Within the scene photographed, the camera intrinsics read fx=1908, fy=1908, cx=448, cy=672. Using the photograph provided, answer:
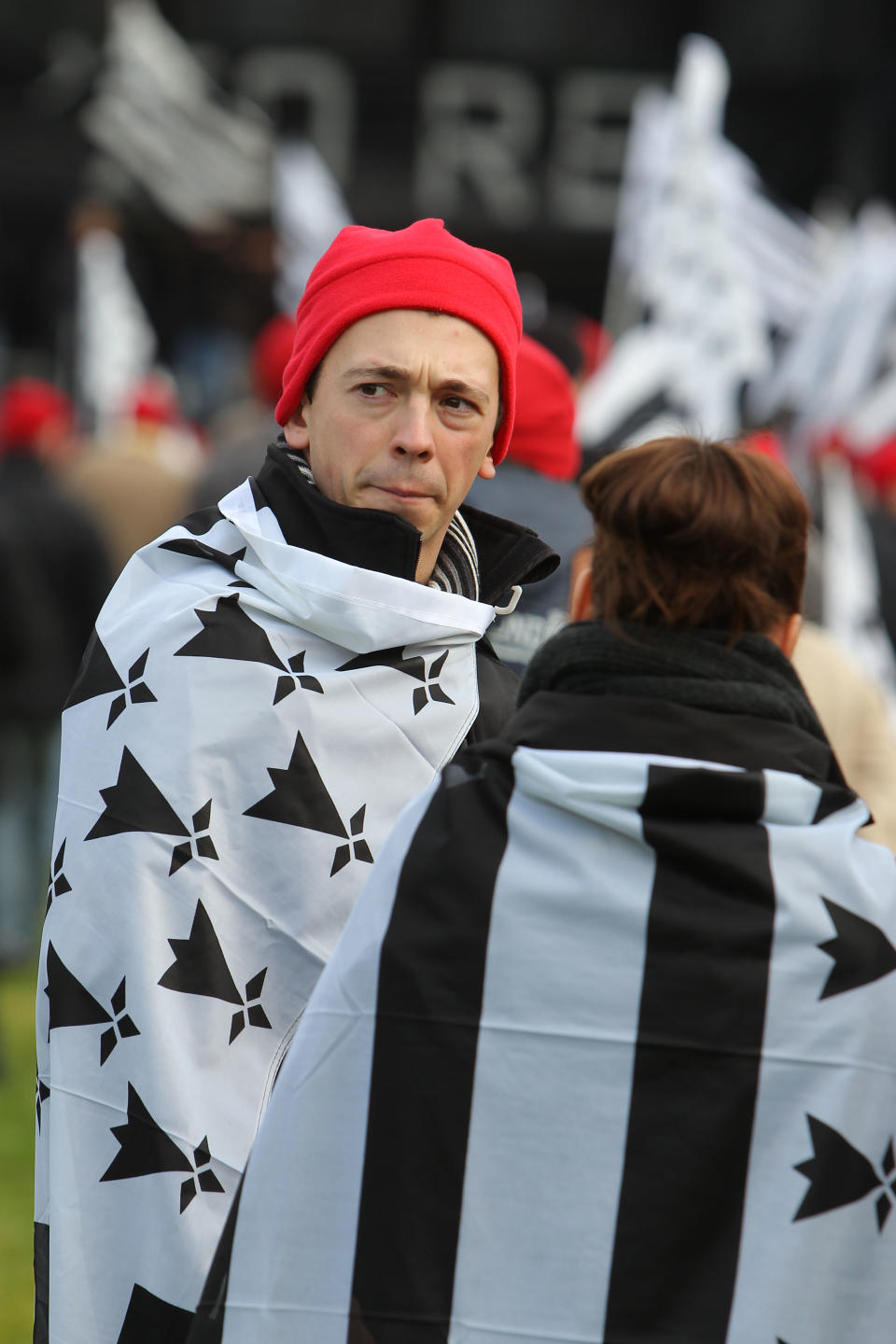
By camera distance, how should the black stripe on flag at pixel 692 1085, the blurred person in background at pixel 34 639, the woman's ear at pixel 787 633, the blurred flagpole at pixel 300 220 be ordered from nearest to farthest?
the black stripe on flag at pixel 692 1085 → the woman's ear at pixel 787 633 → the blurred person in background at pixel 34 639 → the blurred flagpole at pixel 300 220

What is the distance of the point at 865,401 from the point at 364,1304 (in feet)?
23.6

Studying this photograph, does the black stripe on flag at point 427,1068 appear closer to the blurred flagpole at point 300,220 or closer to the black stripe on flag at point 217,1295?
the black stripe on flag at point 217,1295

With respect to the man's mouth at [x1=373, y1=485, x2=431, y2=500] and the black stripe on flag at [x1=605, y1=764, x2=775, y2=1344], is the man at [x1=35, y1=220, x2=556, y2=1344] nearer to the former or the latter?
the man's mouth at [x1=373, y1=485, x2=431, y2=500]

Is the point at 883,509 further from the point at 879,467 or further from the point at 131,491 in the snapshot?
the point at 131,491

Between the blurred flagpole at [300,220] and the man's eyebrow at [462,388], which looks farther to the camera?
the blurred flagpole at [300,220]

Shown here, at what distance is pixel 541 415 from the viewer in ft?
13.7

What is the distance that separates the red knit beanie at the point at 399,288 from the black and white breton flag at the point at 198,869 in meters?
0.28

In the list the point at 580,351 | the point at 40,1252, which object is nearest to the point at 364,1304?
the point at 40,1252

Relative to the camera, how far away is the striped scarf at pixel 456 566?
2705 mm

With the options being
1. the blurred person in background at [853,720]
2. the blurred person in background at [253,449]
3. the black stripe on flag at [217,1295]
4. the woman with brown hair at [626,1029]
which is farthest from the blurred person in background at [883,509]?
the black stripe on flag at [217,1295]

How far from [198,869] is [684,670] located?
77 cm

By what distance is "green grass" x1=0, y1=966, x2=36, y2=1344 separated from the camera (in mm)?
4566

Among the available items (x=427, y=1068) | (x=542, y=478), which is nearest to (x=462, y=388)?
(x=427, y=1068)

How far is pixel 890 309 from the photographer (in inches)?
319
